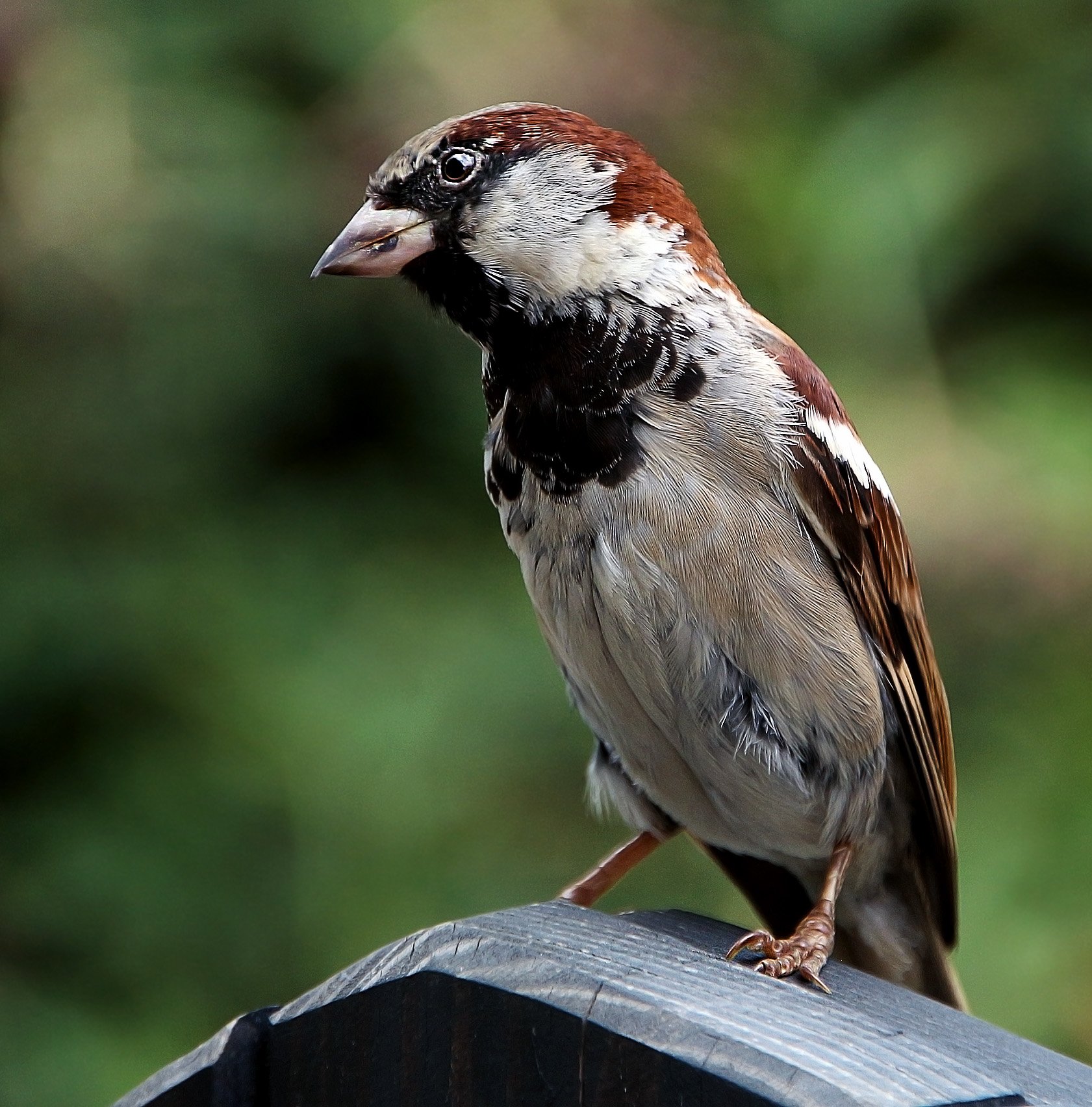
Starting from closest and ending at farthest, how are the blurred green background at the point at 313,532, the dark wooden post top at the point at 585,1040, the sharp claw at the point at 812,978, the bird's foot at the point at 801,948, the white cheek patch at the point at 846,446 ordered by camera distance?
the dark wooden post top at the point at 585,1040
the sharp claw at the point at 812,978
the bird's foot at the point at 801,948
the white cheek patch at the point at 846,446
the blurred green background at the point at 313,532

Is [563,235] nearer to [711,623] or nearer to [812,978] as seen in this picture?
[711,623]

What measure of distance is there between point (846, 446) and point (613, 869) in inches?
27.1

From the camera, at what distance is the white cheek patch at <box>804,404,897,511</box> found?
1932 millimetres

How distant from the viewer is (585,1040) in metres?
1.15

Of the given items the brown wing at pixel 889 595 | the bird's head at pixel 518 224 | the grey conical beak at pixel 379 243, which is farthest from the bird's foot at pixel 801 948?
the grey conical beak at pixel 379 243

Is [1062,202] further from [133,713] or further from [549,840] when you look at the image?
[133,713]

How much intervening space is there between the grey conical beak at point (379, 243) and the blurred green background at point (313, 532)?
1.11m

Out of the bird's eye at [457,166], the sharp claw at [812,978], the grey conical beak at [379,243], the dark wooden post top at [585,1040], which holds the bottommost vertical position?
the sharp claw at [812,978]

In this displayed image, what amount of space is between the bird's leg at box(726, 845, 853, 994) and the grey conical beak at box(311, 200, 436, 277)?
92 cm

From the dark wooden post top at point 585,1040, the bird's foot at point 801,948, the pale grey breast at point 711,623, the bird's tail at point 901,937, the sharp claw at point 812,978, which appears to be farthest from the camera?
the bird's tail at point 901,937

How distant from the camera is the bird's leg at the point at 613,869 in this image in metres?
2.15

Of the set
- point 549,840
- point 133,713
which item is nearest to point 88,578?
point 133,713

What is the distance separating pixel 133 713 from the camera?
3.29 meters

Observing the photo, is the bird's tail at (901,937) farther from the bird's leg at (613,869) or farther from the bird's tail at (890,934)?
the bird's leg at (613,869)
